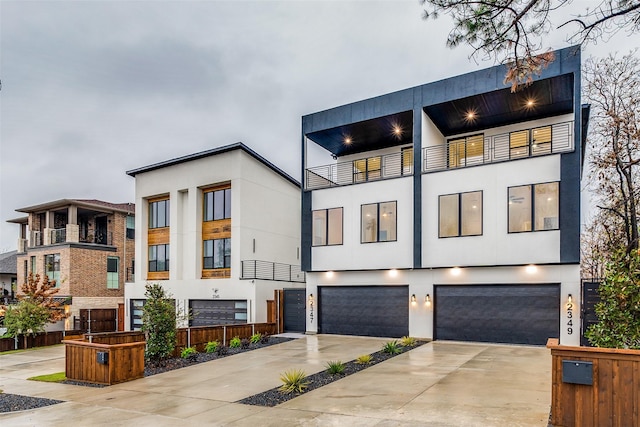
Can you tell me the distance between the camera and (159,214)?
84.2 feet

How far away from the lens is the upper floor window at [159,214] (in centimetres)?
2534

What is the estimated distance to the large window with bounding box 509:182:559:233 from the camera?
1520cm

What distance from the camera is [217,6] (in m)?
18.5

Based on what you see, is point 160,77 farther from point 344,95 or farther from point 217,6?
point 344,95

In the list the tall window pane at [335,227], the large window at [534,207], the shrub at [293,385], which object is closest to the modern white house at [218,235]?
the tall window pane at [335,227]

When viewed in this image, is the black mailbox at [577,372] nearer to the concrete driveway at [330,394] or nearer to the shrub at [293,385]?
the concrete driveway at [330,394]

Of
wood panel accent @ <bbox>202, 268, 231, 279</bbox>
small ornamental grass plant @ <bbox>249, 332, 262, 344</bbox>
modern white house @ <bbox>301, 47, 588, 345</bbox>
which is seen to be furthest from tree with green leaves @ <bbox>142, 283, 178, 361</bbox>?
wood panel accent @ <bbox>202, 268, 231, 279</bbox>

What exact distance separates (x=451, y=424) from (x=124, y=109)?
44.7 meters

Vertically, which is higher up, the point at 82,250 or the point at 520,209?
the point at 520,209

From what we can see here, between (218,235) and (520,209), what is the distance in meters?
14.1

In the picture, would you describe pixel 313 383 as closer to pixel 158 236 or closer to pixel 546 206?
pixel 546 206

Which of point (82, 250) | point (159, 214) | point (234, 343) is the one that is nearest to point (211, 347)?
point (234, 343)

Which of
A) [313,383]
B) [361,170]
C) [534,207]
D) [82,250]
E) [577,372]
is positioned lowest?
[313,383]

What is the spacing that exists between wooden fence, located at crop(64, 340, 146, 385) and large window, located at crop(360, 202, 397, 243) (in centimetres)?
981
